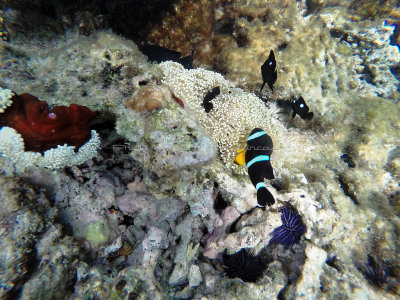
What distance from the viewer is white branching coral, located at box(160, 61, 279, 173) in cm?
278

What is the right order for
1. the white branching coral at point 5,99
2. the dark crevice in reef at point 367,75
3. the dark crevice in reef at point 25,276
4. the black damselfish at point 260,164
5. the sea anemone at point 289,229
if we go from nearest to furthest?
the dark crevice in reef at point 25,276 < the white branching coral at point 5,99 < the black damselfish at point 260,164 < the sea anemone at point 289,229 < the dark crevice in reef at point 367,75

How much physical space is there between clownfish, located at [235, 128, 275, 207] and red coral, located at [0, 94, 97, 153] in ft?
6.13

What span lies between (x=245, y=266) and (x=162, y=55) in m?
3.69

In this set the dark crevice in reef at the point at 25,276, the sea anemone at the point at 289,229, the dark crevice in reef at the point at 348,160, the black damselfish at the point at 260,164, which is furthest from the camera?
the dark crevice in reef at the point at 348,160

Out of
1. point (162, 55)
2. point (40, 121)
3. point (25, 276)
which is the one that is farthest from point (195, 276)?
point (162, 55)

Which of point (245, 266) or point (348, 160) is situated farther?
point (348, 160)

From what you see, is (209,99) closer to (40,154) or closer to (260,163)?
(260,163)

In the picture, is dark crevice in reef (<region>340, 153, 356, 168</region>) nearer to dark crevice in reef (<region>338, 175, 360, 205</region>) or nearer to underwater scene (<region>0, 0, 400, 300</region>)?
underwater scene (<region>0, 0, 400, 300</region>)

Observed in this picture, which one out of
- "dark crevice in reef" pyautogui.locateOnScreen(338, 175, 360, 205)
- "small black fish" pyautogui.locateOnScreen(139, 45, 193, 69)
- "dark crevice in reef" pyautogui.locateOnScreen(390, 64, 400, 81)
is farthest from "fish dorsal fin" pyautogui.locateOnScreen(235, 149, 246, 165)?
"dark crevice in reef" pyautogui.locateOnScreen(390, 64, 400, 81)

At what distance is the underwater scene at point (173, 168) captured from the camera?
1888 millimetres

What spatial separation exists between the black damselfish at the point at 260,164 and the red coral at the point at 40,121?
6.15 ft

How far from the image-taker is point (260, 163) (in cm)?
245

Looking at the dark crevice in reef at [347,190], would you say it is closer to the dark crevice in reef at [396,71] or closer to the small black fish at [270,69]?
the small black fish at [270,69]

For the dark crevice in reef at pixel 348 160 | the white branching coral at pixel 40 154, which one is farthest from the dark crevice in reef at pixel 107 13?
the dark crevice in reef at pixel 348 160
